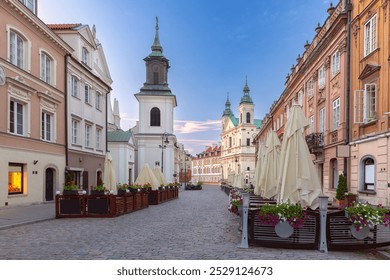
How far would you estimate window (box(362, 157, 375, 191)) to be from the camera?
1405 centimetres

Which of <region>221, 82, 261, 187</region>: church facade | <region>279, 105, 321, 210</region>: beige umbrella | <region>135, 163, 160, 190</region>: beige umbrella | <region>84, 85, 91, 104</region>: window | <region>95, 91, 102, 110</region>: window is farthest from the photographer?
<region>221, 82, 261, 187</region>: church facade

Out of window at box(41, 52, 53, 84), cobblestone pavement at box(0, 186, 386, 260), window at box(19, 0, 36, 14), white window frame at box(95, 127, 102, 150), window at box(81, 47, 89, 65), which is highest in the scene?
window at box(19, 0, 36, 14)

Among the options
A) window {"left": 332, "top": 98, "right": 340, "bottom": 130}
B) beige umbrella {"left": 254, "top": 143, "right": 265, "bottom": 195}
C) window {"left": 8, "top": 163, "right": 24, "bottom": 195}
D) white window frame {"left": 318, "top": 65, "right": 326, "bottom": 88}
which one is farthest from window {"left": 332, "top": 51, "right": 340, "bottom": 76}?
window {"left": 8, "top": 163, "right": 24, "bottom": 195}

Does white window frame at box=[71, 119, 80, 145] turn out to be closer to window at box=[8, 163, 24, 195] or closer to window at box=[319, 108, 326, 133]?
window at box=[8, 163, 24, 195]

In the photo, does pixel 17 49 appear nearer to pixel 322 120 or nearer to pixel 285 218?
pixel 285 218

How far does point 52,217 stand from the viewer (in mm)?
11461

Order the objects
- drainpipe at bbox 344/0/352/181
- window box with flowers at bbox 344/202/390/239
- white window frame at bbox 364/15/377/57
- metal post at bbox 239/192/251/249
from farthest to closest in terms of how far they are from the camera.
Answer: drainpipe at bbox 344/0/352/181
white window frame at bbox 364/15/377/57
metal post at bbox 239/192/251/249
window box with flowers at bbox 344/202/390/239

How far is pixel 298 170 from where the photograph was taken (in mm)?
7301

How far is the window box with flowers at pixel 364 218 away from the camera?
6285 millimetres

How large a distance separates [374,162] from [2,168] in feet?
47.4

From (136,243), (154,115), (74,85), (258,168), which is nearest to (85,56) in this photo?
(74,85)

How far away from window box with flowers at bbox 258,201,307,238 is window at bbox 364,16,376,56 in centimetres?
1015
